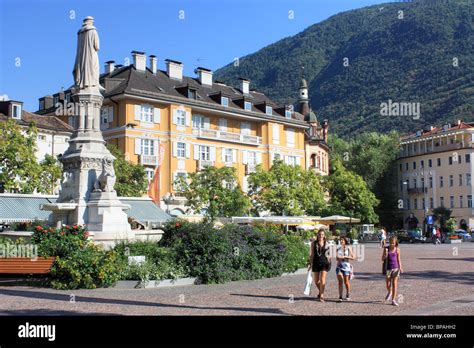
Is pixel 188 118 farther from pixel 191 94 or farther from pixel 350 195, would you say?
pixel 350 195

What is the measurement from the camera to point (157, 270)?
17766mm

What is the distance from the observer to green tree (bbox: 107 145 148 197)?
153 feet

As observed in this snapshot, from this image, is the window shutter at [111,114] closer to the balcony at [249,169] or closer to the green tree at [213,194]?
the green tree at [213,194]

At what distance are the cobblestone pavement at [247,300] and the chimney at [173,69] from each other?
146 ft

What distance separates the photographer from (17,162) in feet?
135

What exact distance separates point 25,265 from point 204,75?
49.9m

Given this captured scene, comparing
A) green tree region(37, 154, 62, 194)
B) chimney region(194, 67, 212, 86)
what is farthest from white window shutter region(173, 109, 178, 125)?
green tree region(37, 154, 62, 194)

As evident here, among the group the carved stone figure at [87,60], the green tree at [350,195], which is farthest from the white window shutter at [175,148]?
the carved stone figure at [87,60]

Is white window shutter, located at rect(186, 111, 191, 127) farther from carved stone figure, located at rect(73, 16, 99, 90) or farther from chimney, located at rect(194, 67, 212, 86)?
carved stone figure, located at rect(73, 16, 99, 90)

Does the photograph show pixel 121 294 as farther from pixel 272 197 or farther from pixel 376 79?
pixel 376 79

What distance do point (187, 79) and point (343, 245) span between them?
50.9 meters

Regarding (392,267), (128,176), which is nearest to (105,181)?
(392,267)

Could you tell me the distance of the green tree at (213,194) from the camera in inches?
1970

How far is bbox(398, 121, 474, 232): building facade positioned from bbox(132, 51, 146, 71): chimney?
48894 mm
